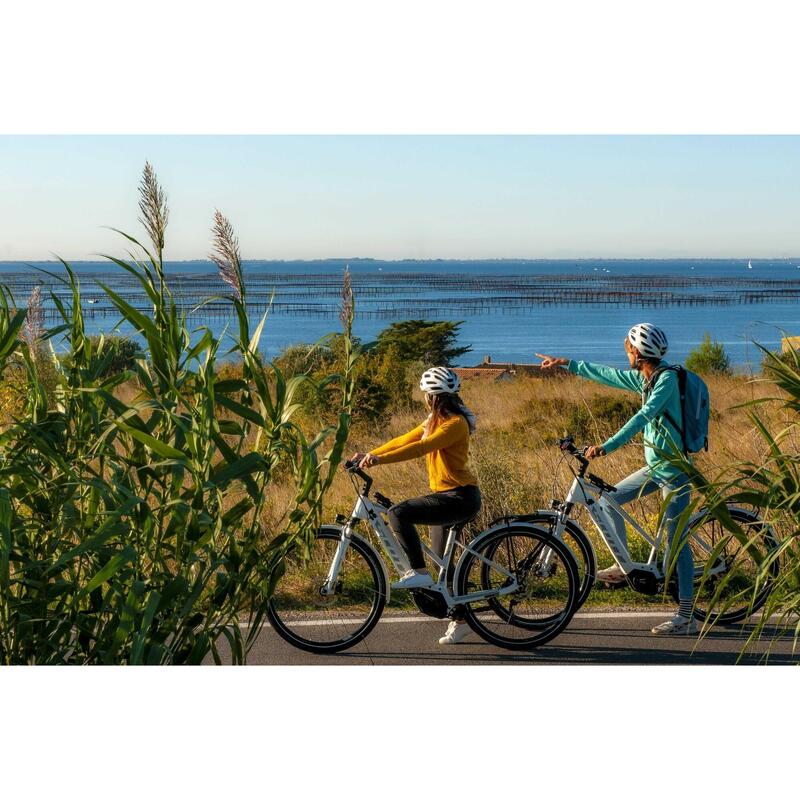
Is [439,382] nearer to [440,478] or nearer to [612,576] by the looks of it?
[440,478]

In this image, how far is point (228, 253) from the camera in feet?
8.59

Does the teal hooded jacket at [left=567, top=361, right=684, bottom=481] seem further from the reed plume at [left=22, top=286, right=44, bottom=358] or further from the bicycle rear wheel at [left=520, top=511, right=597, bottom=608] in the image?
the reed plume at [left=22, top=286, right=44, bottom=358]

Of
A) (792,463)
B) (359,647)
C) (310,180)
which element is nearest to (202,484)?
(792,463)

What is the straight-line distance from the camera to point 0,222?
10055 millimetres

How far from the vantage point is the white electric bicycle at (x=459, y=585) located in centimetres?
461

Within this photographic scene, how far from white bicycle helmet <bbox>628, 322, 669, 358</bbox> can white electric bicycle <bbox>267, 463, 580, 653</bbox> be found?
1.01 meters

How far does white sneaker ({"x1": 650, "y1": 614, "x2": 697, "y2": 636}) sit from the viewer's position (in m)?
4.83

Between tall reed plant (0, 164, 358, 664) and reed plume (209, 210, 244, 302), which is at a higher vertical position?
reed plume (209, 210, 244, 302)

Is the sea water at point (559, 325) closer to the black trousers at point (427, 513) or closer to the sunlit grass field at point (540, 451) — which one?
the sunlit grass field at point (540, 451)

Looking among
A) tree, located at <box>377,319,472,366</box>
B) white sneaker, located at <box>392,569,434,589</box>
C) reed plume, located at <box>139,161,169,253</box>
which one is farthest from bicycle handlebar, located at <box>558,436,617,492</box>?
tree, located at <box>377,319,472,366</box>

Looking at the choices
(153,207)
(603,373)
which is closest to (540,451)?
(603,373)

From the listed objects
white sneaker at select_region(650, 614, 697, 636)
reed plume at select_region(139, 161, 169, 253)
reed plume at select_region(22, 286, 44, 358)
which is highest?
reed plume at select_region(139, 161, 169, 253)

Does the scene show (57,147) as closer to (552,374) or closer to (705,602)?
(705,602)

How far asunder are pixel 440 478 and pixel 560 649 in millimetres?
1016
